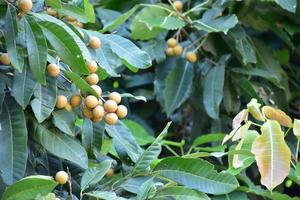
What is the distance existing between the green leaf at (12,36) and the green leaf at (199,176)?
0.30m

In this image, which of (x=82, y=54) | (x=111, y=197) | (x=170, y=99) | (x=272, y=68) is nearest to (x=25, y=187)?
(x=111, y=197)

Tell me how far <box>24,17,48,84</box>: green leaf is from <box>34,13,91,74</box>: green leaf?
2cm

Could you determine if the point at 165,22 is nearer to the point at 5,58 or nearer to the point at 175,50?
the point at 175,50

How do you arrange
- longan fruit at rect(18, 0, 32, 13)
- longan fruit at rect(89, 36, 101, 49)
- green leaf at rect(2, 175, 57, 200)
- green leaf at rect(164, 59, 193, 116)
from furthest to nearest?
green leaf at rect(164, 59, 193, 116)
longan fruit at rect(89, 36, 101, 49)
longan fruit at rect(18, 0, 32, 13)
green leaf at rect(2, 175, 57, 200)

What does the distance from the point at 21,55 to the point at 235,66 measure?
34.8 inches

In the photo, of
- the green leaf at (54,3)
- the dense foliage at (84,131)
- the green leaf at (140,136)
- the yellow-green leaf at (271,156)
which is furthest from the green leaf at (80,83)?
the green leaf at (140,136)

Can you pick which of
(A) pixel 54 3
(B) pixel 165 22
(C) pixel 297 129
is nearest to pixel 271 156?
(C) pixel 297 129

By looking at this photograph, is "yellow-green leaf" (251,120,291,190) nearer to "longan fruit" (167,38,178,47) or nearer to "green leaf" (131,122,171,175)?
"green leaf" (131,122,171,175)

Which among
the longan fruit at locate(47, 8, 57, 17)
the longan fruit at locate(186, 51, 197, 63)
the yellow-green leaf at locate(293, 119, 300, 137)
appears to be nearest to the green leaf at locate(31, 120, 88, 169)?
the longan fruit at locate(47, 8, 57, 17)

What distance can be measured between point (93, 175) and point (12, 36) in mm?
244

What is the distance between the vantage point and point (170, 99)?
1.82m

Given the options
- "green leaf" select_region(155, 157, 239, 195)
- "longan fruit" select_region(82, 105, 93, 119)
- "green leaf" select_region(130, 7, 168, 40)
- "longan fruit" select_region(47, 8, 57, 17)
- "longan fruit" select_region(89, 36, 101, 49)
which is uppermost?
"longan fruit" select_region(47, 8, 57, 17)

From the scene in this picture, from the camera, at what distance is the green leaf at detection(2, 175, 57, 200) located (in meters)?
1.01

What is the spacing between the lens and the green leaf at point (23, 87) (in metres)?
1.11
